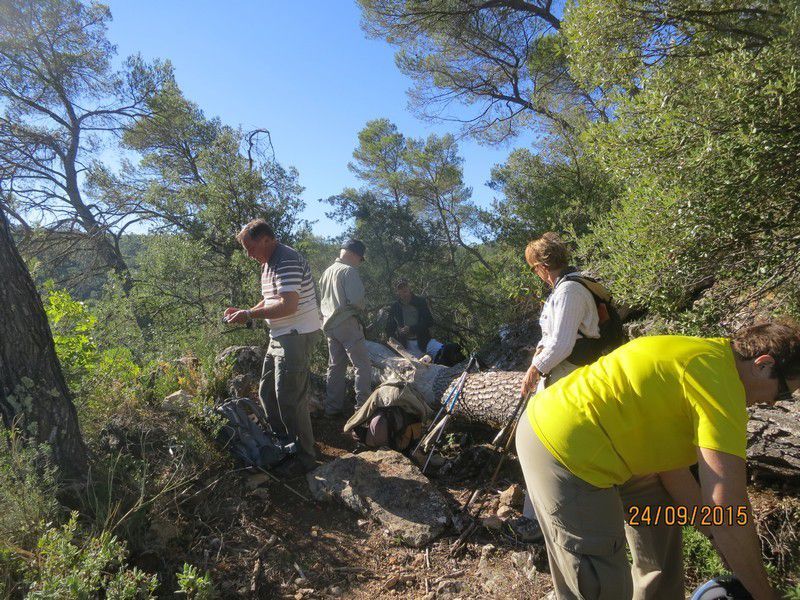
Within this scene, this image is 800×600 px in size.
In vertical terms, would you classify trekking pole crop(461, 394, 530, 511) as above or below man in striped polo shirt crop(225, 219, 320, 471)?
below

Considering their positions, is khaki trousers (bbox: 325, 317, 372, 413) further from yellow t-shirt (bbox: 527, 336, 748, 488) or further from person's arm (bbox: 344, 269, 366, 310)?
yellow t-shirt (bbox: 527, 336, 748, 488)

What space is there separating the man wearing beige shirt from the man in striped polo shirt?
1205 millimetres

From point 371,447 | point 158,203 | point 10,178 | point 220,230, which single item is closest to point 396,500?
point 371,447

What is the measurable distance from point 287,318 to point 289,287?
251 mm

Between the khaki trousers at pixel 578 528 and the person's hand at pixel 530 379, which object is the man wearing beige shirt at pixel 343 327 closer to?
the person's hand at pixel 530 379

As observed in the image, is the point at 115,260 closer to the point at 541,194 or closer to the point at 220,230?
the point at 220,230

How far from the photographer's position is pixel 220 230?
718 centimetres

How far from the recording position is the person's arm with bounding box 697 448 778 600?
1.26 m

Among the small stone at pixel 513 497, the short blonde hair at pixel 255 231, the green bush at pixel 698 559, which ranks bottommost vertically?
the green bush at pixel 698 559

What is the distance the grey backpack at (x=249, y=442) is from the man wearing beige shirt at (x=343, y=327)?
1.38m

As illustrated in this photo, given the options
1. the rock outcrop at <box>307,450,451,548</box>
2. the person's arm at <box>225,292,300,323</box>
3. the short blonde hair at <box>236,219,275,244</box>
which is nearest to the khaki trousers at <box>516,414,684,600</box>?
the rock outcrop at <box>307,450,451,548</box>

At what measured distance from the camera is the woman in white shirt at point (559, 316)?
7.91 ft

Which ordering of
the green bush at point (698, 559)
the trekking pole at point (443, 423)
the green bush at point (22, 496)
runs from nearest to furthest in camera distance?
1. the green bush at point (22, 496)
2. the green bush at point (698, 559)
3. the trekking pole at point (443, 423)
